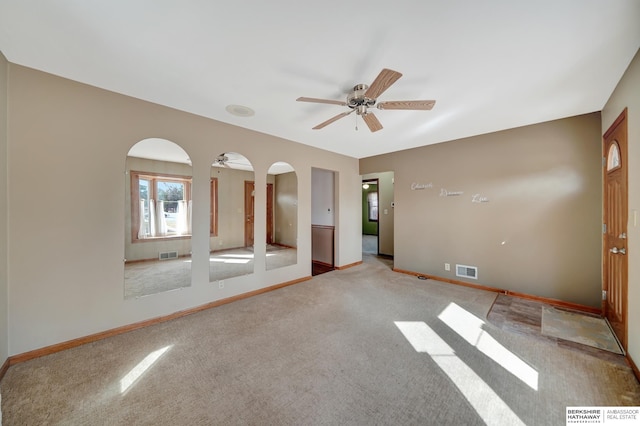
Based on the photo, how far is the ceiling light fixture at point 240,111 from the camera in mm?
2871

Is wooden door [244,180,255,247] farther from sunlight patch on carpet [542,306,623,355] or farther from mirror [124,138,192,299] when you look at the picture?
sunlight patch on carpet [542,306,623,355]

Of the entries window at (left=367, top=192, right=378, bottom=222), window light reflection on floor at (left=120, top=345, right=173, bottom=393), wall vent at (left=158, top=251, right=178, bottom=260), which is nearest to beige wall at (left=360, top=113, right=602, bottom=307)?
wall vent at (left=158, top=251, right=178, bottom=260)

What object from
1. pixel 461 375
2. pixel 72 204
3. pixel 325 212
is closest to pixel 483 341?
pixel 461 375

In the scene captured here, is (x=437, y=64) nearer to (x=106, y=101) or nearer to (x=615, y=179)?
(x=615, y=179)

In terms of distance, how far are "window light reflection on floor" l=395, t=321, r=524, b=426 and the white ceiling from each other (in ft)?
8.67

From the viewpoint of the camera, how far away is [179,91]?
2.50 meters

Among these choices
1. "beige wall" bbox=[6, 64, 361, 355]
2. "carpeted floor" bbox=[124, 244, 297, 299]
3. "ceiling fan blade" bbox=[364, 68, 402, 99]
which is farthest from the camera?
"carpeted floor" bbox=[124, 244, 297, 299]

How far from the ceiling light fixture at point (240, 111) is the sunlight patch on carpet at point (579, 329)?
435 centimetres

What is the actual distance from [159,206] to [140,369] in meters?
1.84

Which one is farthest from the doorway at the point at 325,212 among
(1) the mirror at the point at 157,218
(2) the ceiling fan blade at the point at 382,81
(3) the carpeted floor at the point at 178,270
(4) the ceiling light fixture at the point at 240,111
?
(2) the ceiling fan blade at the point at 382,81

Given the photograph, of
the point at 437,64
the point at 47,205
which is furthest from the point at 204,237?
the point at 437,64

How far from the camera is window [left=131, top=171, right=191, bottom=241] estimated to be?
109 inches

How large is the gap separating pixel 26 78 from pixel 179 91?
4.01 feet

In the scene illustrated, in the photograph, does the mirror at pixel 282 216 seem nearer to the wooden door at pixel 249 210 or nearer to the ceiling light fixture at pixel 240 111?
the wooden door at pixel 249 210
